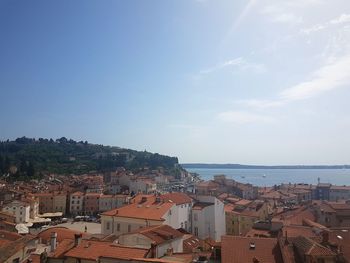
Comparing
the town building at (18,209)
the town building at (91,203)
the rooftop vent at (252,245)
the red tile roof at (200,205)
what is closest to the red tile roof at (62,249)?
the rooftop vent at (252,245)

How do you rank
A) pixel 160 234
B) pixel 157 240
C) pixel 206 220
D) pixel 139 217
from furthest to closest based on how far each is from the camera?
pixel 206 220 → pixel 139 217 → pixel 160 234 → pixel 157 240

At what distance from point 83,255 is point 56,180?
132m

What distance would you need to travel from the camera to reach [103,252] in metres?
20.2

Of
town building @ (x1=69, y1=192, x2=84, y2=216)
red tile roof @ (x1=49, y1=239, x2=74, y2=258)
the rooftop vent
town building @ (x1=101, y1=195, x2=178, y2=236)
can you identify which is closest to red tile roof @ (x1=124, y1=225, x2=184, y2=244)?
red tile roof @ (x1=49, y1=239, x2=74, y2=258)

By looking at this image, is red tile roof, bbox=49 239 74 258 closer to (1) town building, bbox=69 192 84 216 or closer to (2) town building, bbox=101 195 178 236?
(2) town building, bbox=101 195 178 236

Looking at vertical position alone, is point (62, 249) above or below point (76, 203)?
above

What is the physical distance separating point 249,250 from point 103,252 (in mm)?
8261

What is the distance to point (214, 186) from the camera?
389 ft

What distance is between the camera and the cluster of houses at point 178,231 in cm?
2161

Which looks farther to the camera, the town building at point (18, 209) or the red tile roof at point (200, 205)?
the town building at point (18, 209)

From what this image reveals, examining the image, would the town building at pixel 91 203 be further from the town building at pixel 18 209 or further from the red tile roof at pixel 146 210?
the red tile roof at pixel 146 210

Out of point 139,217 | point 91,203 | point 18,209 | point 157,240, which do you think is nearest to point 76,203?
point 91,203

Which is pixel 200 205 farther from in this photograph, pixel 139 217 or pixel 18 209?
pixel 18 209

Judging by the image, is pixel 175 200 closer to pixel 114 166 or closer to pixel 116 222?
pixel 116 222
